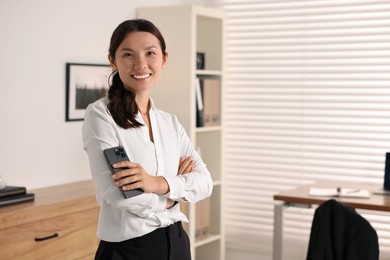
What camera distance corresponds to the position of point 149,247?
1941 millimetres

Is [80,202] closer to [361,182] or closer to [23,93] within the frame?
[23,93]

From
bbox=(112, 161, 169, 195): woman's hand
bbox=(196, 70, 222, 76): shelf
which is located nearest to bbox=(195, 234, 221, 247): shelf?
bbox=(196, 70, 222, 76): shelf

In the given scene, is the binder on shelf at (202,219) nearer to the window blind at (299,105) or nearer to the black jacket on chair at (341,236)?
the window blind at (299,105)

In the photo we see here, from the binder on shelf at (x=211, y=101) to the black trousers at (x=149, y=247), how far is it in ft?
8.50

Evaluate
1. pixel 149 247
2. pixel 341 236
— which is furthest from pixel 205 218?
pixel 149 247

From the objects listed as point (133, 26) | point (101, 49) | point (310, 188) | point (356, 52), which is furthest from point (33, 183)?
point (356, 52)

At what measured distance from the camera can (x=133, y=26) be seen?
1994 millimetres

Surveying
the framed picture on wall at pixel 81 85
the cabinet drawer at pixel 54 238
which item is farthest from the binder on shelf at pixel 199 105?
the cabinet drawer at pixel 54 238

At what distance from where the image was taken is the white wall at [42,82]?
3484 millimetres

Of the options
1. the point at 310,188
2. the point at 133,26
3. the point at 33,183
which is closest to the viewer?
the point at 133,26

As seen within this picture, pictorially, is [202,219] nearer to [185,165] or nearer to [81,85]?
[81,85]

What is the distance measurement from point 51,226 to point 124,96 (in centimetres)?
139

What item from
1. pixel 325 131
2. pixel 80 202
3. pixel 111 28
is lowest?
pixel 80 202

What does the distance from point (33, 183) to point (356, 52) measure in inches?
88.4
